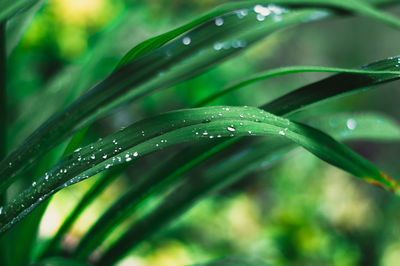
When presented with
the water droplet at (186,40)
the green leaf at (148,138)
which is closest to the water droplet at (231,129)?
the green leaf at (148,138)

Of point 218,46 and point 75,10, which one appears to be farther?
point 75,10

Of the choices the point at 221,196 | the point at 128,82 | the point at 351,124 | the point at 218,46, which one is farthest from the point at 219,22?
the point at 221,196

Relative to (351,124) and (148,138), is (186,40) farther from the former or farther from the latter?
(351,124)

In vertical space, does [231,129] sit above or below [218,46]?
below

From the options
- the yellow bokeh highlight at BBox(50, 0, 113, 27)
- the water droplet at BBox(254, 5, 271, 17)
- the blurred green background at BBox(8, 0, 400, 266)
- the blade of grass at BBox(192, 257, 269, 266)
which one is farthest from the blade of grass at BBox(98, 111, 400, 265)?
the yellow bokeh highlight at BBox(50, 0, 113, 27)

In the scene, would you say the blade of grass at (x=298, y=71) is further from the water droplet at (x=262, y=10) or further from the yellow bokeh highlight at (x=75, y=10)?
the yellow bokeh highlight at (x=75, y=10)

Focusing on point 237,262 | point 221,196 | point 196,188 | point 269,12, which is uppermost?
point 221,196

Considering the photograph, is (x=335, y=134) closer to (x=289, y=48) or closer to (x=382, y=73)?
(x=382, y=73)

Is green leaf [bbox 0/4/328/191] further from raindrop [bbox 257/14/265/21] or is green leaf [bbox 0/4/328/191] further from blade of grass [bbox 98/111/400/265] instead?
blade of grass [bbox 98/111/400/265]

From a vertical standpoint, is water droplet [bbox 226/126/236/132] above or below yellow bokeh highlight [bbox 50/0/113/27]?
below

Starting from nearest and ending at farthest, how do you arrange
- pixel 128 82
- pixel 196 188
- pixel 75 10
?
1. pixel 128 82
2. pixel 196 188
3. pixel 75 10
